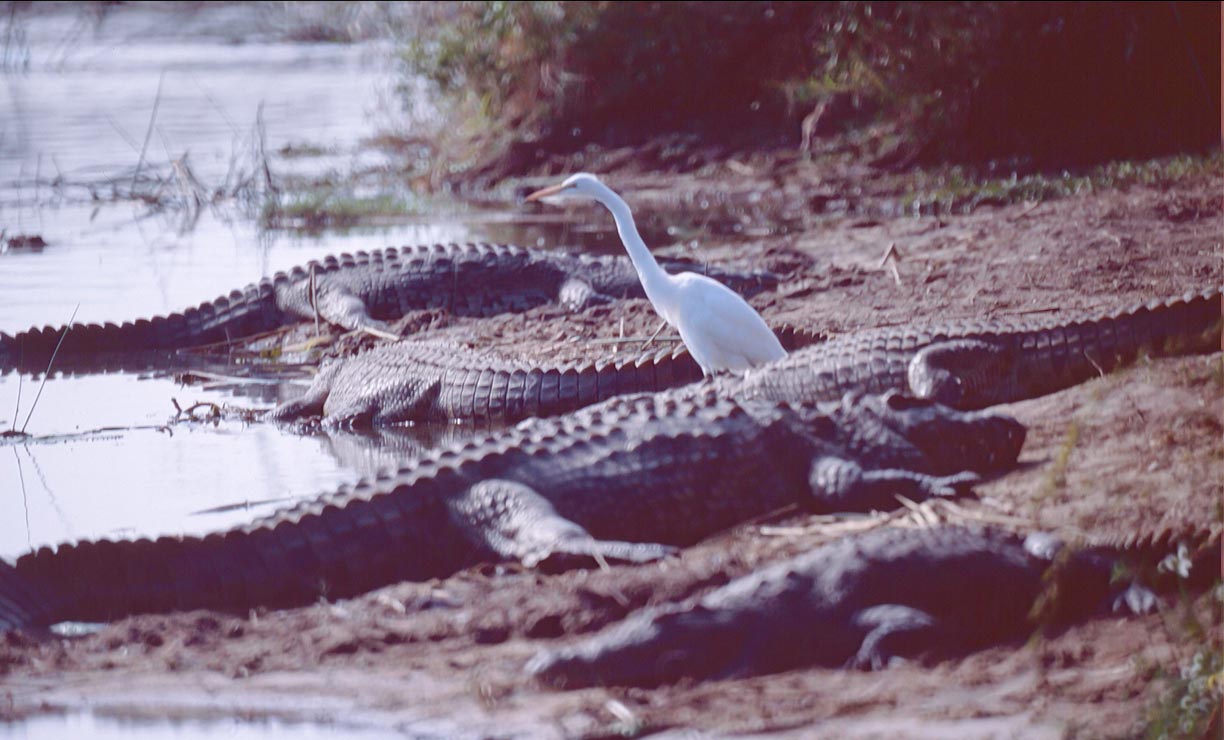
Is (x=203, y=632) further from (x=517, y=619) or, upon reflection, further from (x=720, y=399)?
(x=720, y=399)

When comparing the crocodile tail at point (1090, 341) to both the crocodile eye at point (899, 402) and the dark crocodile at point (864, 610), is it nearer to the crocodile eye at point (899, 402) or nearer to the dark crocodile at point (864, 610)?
the crocodile eye at point (899, 402)

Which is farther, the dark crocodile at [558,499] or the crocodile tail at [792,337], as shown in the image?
the crocodile tail at [792,337]

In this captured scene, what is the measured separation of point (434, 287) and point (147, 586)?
5.57m

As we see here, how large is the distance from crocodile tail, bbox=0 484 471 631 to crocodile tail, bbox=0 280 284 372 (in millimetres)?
4584

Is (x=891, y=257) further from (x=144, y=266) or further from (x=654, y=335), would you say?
(x=144, y=266)

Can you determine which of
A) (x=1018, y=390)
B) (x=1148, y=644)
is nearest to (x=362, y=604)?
(x=1148, y=644)

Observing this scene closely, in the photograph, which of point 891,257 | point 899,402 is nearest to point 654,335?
point 891,257

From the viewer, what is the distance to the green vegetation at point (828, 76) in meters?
13.0

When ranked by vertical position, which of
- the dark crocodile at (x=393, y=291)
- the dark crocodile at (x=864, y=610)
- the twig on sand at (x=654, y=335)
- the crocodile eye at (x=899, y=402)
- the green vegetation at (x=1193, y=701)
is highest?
the dark crocodile at (x=393, y=291)

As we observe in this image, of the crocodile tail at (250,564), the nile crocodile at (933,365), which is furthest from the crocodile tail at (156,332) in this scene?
the crocodile tail at (250,564)

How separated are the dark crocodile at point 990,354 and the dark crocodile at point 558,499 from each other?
0.84 m

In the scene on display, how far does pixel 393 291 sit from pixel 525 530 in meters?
5.45

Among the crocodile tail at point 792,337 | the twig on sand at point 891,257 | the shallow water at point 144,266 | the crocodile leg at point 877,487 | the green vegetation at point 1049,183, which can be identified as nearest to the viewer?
the crocodile leg at point 877,487

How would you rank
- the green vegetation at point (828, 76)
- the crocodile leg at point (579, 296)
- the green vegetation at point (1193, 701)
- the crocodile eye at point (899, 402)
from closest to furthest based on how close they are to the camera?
the green vegetation at point (1193, 701), the crocodile eye at point (899, 402), the crocodile leg at point (579, 296), the green vegetation at point (828, 76)
